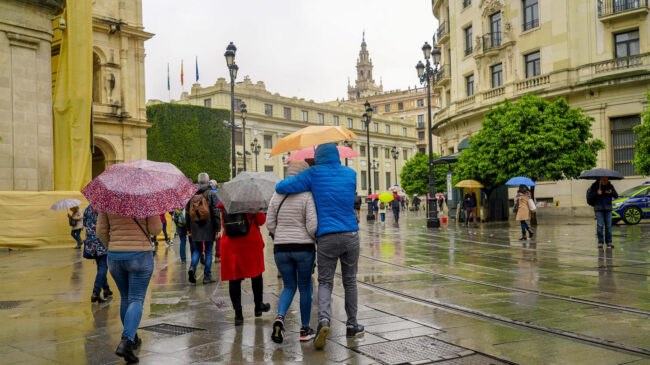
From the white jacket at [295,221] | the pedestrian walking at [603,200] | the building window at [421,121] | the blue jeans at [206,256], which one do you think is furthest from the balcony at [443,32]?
the building window at [421,121]

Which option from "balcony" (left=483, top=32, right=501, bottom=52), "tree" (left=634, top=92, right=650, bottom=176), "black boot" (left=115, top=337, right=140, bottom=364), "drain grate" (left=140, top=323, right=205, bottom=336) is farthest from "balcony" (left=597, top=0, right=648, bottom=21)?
"black boot" (left=115, top=337, right=140, bottom=364)

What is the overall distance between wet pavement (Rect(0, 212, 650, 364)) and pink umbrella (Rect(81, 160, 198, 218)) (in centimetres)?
139

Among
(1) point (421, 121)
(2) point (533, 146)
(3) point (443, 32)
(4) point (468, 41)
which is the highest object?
(1) point (421, 121)

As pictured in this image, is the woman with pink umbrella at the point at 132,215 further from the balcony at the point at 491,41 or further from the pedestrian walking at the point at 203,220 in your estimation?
the balcony at the point at 491,41

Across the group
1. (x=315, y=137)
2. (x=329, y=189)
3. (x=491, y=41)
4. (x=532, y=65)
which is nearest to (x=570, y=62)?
(x=532, y=65)

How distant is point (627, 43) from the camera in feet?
96.4

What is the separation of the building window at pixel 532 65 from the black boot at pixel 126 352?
32.5m

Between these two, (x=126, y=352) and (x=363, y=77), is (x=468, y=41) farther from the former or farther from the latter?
(x=363, y=77)

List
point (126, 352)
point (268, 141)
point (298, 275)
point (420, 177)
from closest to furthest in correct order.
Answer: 1. point (126, 352)
2. point (298, 275)
3. point (420, 177)
4. point (268, 141)

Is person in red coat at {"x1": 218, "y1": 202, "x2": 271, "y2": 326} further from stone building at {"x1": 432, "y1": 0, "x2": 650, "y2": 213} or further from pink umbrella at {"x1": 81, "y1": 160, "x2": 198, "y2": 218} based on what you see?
stone building at {"x1": 432, "y1": 0, "x2": 650, "y2": 213}

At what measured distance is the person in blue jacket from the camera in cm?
525

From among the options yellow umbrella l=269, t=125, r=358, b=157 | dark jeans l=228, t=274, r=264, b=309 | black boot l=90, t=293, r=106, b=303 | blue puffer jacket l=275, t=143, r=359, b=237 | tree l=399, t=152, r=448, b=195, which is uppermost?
tree l=399, t=152, r=448, b=195

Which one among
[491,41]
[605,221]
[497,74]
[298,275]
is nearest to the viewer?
[298,275]

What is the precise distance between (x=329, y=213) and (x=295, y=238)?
1.43 feet
